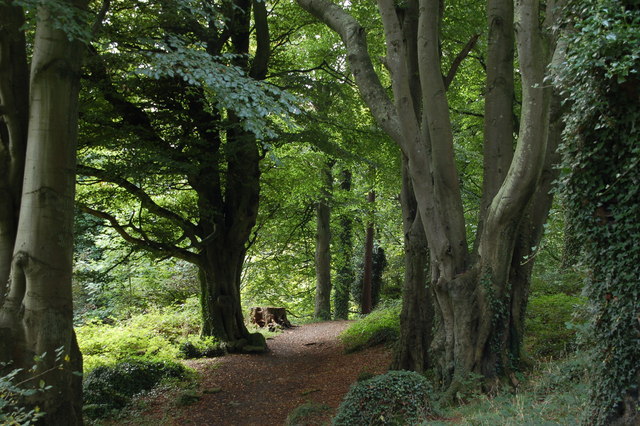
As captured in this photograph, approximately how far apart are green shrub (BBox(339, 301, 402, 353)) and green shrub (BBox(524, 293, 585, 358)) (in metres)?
3.12

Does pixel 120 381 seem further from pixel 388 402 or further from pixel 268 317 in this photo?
pixel 268 317

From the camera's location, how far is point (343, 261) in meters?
22.2

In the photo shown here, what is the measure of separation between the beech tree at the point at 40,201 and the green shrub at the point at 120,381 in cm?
234

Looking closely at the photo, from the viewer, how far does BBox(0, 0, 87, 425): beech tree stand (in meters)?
5.74

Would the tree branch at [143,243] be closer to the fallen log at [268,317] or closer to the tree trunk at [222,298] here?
the tree trunk at [222,298]

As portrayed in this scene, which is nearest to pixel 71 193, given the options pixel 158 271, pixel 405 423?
pixel 405 423

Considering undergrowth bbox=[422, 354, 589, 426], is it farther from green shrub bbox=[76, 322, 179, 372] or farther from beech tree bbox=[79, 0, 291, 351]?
green shrub bbox=[76, 322, 179, 372]

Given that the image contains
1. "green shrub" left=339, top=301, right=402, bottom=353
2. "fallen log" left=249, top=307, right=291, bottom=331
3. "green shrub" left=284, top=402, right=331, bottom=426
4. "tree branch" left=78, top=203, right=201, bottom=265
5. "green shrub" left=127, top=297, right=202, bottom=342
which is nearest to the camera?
"green shrub" left=284, top=402, right=331, bottom=426

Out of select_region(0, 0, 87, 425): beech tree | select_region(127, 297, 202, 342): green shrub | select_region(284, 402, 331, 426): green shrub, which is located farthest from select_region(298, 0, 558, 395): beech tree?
select_region(127, 297, 202, 342): green shrub

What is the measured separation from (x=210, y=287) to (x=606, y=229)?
10.3 meters

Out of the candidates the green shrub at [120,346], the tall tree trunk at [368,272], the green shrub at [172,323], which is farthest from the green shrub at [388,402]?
the tall tree trunk at [368,272]

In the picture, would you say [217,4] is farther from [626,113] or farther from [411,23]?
[626,113]

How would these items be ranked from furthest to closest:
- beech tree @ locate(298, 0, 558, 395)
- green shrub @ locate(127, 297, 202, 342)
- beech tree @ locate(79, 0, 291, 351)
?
1. green shrub @ locate(127, 297, 202, 342)
2. beech tree @ locate(79, 0, 291, 351)
3. beech tree @ locate(298, 0, 558, 395)

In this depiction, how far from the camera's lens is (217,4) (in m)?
10.6
